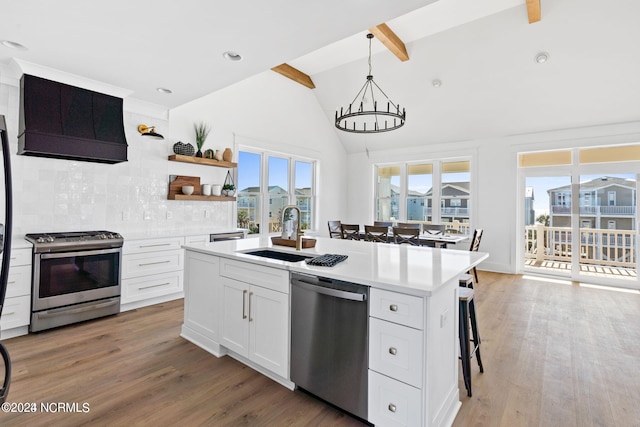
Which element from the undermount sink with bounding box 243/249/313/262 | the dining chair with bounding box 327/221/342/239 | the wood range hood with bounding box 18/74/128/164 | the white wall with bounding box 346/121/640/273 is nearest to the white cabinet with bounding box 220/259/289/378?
the undermount sink with bounding box 243/249/313/262

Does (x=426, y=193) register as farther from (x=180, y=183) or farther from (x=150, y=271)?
(x=150, y=271)

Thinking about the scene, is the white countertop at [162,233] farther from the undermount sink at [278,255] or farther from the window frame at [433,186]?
the window frame at [433,186]

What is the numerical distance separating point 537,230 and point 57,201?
297 inches

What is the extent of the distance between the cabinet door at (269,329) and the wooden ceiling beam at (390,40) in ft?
13.2

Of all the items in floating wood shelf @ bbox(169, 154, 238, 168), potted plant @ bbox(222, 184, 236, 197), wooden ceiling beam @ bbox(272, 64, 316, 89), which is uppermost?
A: wooden ceiling beam @ bbox(272, 64, 316, 89)

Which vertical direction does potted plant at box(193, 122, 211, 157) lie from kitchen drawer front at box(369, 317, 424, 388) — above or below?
above

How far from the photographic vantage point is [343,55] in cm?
573

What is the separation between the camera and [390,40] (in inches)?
187

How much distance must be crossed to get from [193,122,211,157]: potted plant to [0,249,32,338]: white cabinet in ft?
8.03

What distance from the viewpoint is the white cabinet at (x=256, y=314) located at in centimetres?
216

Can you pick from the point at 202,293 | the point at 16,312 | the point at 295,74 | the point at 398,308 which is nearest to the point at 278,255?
the point at 202,293

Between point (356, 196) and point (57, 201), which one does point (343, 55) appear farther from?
point (57, 201)

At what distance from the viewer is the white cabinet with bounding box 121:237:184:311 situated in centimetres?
369

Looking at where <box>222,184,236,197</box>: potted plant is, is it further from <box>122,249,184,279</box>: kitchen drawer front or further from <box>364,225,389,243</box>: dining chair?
<box>364,225,389,243</box>: dining chair
